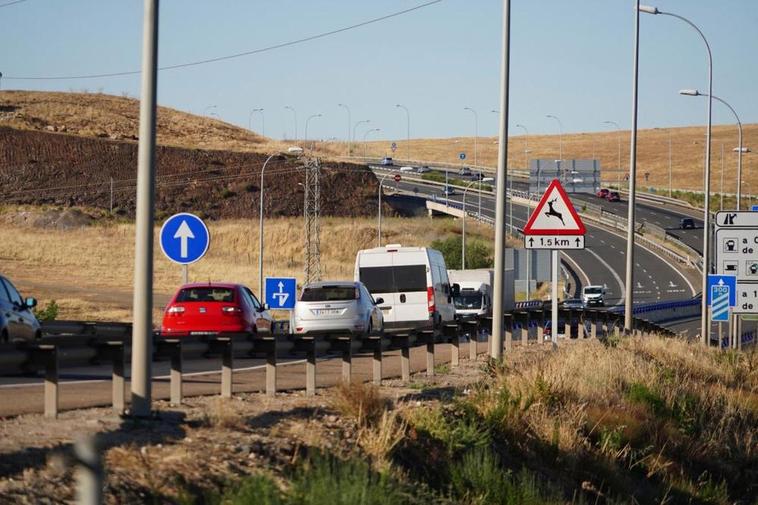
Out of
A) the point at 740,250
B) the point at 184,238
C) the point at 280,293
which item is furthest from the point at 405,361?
the point at 280,293

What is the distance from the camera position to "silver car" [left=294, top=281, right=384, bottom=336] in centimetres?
2692

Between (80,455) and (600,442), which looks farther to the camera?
(600,442)

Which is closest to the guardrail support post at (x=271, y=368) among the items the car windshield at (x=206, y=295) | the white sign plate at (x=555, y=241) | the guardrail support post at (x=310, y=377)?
the guardrail support post at (x=310, y=377)

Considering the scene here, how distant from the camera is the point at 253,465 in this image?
998 centimetres

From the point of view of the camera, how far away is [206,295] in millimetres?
26125

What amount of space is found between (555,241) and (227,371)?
8.46 meters

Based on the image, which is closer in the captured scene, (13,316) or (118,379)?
(118,379)

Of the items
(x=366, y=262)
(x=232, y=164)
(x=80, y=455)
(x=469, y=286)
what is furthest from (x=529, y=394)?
(x=232, y=164)

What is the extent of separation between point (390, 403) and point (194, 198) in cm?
9401

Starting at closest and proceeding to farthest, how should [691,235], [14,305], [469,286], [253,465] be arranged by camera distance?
1. [253,465]
2. [14,305]
3. [469,286]
4. [691,235]

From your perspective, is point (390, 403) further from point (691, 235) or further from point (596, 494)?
point (691, 235)

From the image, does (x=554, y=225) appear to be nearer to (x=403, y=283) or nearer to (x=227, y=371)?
(x=227, y=371)

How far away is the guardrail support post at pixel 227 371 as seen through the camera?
46.8 ft

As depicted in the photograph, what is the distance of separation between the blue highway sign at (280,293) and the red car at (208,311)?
20.3 ft
